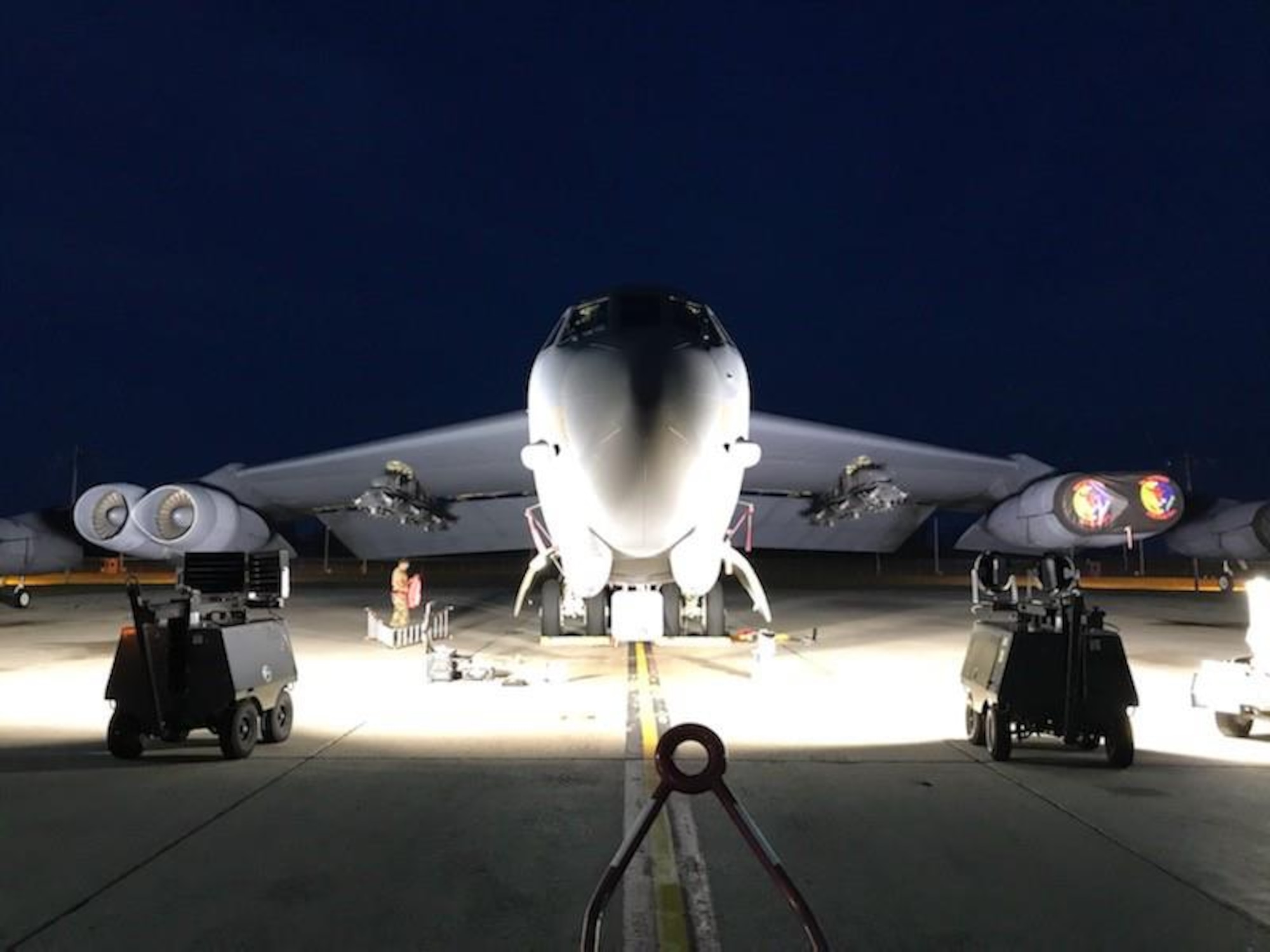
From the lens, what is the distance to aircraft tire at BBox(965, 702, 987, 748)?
658cm

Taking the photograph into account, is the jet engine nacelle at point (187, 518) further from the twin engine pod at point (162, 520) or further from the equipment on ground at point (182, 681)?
the equipment on ground at point (182, 681)

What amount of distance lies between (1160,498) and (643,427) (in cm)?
826

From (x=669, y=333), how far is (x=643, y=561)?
3.02 meters

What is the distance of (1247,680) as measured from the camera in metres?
6.53

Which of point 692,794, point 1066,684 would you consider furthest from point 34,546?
point 692,794

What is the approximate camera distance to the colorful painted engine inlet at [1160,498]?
39.6 ft

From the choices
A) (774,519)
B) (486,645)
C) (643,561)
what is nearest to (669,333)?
(643,561)

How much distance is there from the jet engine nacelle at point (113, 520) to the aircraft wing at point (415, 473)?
1.24 meters

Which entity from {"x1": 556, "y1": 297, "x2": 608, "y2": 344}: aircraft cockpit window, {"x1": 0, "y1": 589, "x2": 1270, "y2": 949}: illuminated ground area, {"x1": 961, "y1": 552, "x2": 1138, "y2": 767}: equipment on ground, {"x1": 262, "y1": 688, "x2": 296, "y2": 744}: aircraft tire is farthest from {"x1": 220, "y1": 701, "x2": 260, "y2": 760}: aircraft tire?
{"x1": 961, "y1": 552, "x2": 1138, "y2": 767}: equipment on ground

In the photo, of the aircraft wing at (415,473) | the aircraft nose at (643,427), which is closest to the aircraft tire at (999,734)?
the aircraft nose at (643,427)

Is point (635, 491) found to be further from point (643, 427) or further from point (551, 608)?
point (551, 608)

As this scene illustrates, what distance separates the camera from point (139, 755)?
20.4ft

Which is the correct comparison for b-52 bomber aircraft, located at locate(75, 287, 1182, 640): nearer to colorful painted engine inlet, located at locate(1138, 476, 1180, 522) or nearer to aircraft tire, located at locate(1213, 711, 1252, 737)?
colorful painted engine inlet, located at locate(1138, 476, 1180, 522)

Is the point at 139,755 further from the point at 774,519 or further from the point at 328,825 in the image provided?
the point at 774,519
